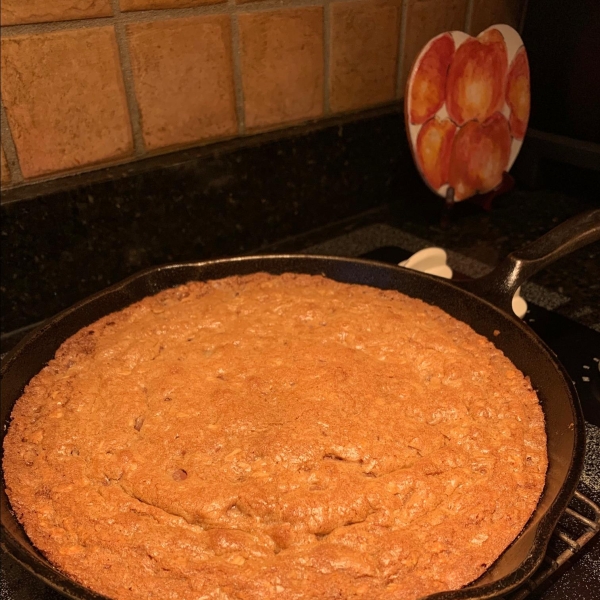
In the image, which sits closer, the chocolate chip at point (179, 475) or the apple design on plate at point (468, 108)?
the chocolate chip at point (179, 475)

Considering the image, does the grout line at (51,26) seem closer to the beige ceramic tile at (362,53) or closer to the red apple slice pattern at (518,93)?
the beige ceramic tile at (362,53)

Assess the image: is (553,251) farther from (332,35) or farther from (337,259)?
(332,35)

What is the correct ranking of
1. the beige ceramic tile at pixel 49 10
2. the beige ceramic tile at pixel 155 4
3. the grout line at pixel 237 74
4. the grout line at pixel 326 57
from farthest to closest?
the grout line at pixel 326 57
the grout line at pixel 237 74
the beige ceramic tile at pixel 155 4
the beige ceramic tile at pixel 49 10

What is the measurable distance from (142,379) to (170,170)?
19.0 inches

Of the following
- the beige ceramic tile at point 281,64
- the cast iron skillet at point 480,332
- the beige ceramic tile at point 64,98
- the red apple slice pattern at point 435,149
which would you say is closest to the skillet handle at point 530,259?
the cast iron skillet at point 480,332

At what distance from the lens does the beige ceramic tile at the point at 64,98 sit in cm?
101

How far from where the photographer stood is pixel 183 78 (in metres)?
1.19

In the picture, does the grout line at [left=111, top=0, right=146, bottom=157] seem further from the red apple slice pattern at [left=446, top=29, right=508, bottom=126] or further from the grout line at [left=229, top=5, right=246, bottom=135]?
the red apple slice pattern at [left=446, top=29, right=508, bottom=126]

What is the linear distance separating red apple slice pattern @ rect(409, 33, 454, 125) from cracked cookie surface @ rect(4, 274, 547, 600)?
21.5 inches

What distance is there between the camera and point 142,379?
35.8 inches

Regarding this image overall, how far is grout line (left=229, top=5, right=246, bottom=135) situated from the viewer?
3.98 feet

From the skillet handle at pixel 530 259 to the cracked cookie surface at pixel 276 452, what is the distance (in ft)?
0.26

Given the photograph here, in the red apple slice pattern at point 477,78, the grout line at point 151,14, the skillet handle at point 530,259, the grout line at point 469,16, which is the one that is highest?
the grout line at point 151,14

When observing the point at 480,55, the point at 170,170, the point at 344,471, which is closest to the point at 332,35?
the point at 480,55
